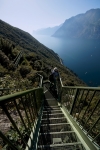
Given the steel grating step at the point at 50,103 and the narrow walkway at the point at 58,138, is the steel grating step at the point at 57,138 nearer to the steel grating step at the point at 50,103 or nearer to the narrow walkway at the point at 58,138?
the narrow walkway at the point at 58,138

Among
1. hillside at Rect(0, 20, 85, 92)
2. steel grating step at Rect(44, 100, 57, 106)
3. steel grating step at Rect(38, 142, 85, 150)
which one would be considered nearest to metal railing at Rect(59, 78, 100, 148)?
steel grating step at Rect(38, 142, 85, 150)

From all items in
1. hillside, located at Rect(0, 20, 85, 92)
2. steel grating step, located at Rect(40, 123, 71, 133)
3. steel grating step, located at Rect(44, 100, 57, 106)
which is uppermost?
hillside, located at Rect(0, 20, 85, 92)

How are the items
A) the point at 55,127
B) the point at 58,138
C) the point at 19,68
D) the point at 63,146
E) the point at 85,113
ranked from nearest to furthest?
the point at 63,146 < the point at 58,138 < the point at 85,113 < the point at 55,127 < the point at 19,68

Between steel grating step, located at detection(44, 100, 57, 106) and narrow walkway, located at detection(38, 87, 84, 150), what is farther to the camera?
steel grating step, located at detection(44, 100, 57, 106)

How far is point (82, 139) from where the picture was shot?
9.64ft

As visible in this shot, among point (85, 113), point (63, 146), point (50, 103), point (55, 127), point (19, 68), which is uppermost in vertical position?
point (19, 68)

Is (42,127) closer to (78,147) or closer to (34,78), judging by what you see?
(78,147)

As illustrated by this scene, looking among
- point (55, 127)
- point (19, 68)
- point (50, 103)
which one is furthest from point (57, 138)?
point (19, 68)

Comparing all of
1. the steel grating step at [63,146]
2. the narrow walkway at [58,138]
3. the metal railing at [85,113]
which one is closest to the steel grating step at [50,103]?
the metal railing at [85,113]

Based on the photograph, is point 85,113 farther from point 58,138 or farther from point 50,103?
point 50,103

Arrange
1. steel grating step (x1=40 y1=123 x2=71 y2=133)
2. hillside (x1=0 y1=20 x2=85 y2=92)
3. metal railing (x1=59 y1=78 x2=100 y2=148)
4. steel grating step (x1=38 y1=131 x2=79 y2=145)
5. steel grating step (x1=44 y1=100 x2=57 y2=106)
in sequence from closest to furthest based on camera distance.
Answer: metal railing (x1=59 y1=78 x2=100 y2=148) < steel grating step (x1=38 y1=131 x2=79 y2=145) < steel grating step (x1=40 y1=123 x2=71 y2=133) < steel grating step (x1=44 y1=100 x2=57 y2=106) < hillside (x1=0 y1=20 x2=85 y2=92)

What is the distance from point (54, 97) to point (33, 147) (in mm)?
6827

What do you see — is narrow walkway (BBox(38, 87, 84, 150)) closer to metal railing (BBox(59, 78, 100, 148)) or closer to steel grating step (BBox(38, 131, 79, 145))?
steel grating step (BBox(38, 131, 79, 145))

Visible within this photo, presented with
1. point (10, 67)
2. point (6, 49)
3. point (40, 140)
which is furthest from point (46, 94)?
point (6, 49)
